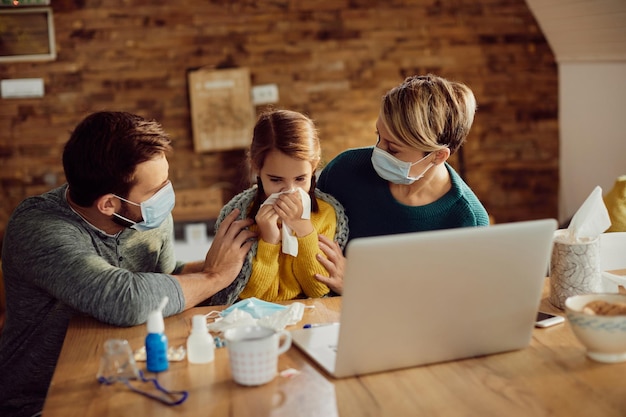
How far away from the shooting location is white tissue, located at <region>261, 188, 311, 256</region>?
6.68 ft

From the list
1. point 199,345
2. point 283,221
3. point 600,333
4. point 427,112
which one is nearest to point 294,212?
point 283,221

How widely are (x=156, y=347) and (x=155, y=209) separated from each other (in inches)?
21.7

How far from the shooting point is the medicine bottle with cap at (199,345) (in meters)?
1.53

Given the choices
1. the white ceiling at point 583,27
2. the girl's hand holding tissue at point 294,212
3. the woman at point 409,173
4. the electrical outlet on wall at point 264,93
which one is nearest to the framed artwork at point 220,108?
the electrical outlet on wall at point 264,93

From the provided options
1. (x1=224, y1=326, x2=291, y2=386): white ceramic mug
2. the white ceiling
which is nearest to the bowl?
(x1=224, y1=326, x2=291, y2=386): white ceramic mug

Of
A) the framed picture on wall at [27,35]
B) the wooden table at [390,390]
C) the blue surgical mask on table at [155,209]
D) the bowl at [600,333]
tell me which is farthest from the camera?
the framed picture on wall at [27,35]

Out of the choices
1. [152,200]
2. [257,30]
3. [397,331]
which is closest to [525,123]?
[257,30]

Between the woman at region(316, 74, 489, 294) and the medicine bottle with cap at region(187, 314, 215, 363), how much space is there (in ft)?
1.77

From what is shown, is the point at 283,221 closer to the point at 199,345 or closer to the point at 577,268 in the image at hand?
the point at 199,345

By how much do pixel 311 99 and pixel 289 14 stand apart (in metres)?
0.49

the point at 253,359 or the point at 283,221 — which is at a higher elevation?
the point at 283,221

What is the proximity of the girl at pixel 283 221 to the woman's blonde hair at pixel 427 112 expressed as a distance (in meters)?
0.22

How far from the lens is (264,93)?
14.8 feet

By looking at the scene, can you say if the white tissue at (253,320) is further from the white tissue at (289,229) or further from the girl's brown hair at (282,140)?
the girl's brown hair at (282,140)
